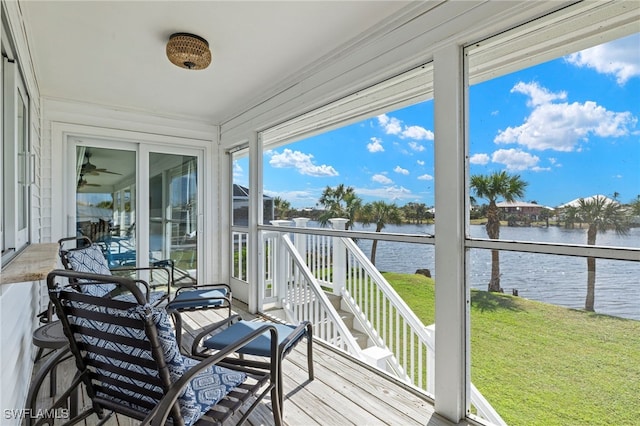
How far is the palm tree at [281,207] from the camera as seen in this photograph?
11.9 ft

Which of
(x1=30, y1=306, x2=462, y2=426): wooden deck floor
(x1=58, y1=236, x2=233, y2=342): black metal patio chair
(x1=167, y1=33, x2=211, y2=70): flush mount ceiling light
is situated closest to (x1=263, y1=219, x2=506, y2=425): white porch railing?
(x1=30, y1=306, x2=462, y2=426): wooden deck floor

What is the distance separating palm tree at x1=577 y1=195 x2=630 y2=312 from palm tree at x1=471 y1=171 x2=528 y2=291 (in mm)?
303

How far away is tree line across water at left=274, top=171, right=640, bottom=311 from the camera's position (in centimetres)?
141

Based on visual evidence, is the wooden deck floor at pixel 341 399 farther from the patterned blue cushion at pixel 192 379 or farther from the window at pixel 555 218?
the patterned blue cushion at pixel 192 379

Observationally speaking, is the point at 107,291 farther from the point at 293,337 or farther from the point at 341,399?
the point at 341,399

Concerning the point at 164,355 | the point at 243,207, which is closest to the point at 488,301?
the point at 164,355

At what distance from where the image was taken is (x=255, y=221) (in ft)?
12.3

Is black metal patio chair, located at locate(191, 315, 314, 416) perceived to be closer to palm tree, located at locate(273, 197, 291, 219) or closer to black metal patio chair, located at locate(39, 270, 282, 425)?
black metal patio chair, located at locate(39, 270, 282, 425)

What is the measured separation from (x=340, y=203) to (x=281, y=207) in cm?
94

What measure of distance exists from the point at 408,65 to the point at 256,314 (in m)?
3.03

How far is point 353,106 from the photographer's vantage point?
9.33ft

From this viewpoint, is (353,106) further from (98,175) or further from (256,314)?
(98,175)

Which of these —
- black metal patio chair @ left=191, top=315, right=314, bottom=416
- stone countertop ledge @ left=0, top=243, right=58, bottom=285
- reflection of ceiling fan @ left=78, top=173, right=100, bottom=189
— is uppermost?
reflection of ceiling fan @ left=78, top=173, right=100, bottom=189

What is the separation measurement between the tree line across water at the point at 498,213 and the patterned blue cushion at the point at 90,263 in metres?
2.10
